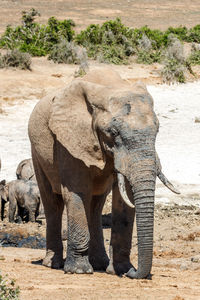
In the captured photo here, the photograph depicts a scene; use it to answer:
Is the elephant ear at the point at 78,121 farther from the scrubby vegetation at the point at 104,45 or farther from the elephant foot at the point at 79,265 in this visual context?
the scrubby vegetation at the point at 104,45

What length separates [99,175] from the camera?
24.0ft

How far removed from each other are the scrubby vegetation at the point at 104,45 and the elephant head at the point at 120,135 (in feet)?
55.5

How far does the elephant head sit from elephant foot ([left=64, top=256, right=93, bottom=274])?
0.60 meters

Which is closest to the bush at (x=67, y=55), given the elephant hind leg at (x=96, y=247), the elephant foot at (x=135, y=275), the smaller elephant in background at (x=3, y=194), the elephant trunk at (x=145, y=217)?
the smaller elephant in background at (x=3, y=194)

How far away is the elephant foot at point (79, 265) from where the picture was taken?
7.48m

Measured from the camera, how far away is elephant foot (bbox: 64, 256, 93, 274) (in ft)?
24.5

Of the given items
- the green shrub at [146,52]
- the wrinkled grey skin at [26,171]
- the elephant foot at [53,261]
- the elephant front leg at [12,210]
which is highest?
the elephant foot at [53,261]

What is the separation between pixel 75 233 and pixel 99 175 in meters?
0.65

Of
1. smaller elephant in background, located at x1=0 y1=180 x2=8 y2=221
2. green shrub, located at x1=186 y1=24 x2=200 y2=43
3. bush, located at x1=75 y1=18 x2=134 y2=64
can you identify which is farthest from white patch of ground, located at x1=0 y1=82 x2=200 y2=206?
green shrub, located at x1=186 y1=24 x2=200 y2=43

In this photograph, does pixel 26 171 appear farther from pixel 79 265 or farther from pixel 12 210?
pixel 79 265

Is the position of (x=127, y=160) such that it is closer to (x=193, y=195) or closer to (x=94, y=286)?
(x=94, y=286)

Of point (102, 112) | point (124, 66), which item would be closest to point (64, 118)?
point (102, 112)

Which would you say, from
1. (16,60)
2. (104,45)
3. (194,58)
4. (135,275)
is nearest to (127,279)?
(135,275)

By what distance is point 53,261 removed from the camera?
831 centimetres
